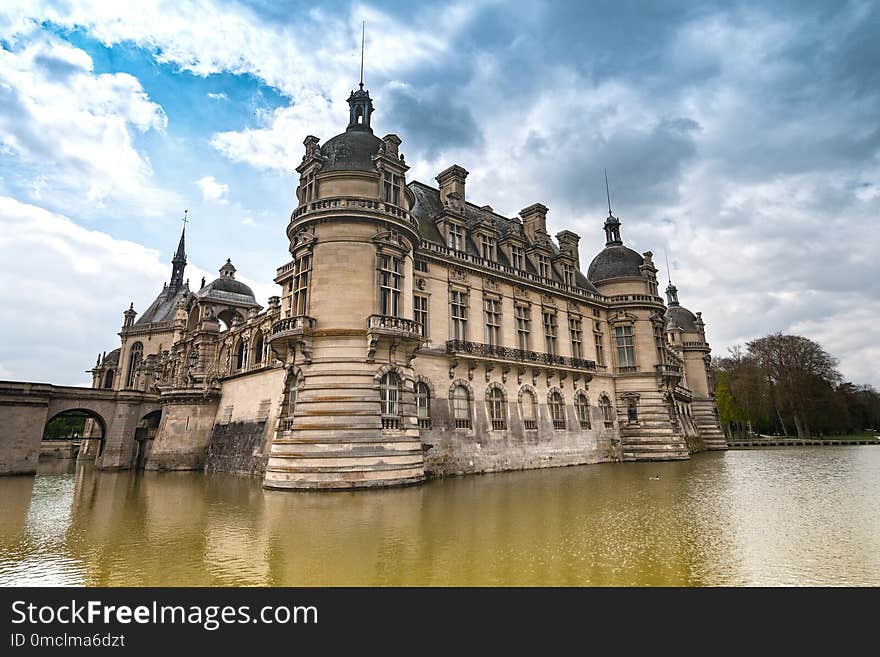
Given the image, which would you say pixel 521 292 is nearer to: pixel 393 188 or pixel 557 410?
pixel 557 410

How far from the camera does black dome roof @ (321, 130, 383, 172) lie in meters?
23.5

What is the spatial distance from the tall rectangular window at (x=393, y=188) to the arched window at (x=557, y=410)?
55.6 feet

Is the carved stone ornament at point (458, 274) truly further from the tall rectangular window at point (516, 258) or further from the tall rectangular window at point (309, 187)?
the tall rectangular window at point (309, 187)

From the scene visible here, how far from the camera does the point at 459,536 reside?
10672 mm

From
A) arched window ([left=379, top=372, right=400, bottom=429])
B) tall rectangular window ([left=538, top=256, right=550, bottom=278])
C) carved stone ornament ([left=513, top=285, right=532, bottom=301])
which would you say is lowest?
arched window ([left=379, top=372, right=400, bottom=429])

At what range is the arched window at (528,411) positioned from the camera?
30094 mm

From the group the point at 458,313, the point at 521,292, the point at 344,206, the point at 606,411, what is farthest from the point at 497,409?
the point at 344,206

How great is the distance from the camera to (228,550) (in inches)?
384

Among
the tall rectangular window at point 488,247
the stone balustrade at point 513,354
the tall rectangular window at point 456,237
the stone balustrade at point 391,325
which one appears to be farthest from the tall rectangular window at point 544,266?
the stone balustrade at point 391,325

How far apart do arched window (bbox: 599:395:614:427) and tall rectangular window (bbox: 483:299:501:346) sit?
11269 mm

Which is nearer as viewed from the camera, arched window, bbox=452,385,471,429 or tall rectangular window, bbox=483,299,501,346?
arched window, bbox=452,385,471,429

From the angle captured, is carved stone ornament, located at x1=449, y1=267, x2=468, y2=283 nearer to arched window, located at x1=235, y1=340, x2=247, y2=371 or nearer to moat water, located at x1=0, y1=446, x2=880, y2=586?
moat water, located at x1=0, y1=446, x2=880, y2=586

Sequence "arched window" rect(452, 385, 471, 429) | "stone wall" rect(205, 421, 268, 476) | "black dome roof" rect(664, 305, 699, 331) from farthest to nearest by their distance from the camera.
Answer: "black dome roof" rect(664, 305, 699, 331) < "stone wall" rect(205, 421, 268, 476) < "arched window" rect(452, 385, 471, 429)

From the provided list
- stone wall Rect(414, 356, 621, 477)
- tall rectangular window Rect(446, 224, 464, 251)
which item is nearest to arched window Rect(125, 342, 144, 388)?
tall rectangular window Rect(446, 224, 464, 251)
